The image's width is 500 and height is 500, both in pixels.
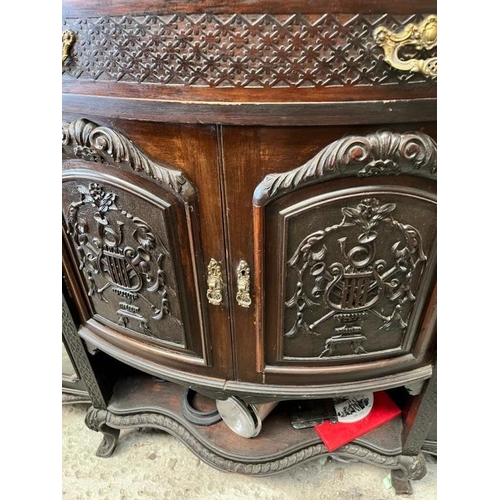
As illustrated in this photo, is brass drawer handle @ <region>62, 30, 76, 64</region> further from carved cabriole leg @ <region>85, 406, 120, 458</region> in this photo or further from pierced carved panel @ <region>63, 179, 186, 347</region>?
carved cabriole leg @ <region>85, 406, 120, 458</region>

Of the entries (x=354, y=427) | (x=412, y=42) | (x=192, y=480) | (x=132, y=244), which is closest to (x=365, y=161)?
(x=412, y=42)

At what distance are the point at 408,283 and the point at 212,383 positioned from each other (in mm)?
392

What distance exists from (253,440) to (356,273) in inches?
20.7

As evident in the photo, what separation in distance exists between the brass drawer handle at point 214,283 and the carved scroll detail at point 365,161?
0.15 m

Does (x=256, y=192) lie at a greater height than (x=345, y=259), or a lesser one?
greater

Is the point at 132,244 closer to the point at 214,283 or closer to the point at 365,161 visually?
the point at 214,283

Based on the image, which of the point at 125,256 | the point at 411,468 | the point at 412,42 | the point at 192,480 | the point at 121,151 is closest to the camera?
the point at 412,42

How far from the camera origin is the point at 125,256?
674 mm

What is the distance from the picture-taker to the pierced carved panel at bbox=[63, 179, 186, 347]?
24.5 inches

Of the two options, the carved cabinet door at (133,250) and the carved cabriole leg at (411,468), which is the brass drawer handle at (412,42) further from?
the carved cabriole leg at (411,468)

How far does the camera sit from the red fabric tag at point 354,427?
0.91 meters

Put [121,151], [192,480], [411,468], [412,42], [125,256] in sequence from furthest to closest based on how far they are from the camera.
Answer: [192,480] → [411,468] → [125,256] → [121,151] → [412,42]

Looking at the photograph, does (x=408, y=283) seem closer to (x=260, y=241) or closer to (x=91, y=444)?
(x=260, y=241)

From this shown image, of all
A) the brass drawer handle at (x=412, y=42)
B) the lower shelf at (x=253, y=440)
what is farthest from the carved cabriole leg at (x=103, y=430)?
the brass drawer handle at (x=412, y=42)
